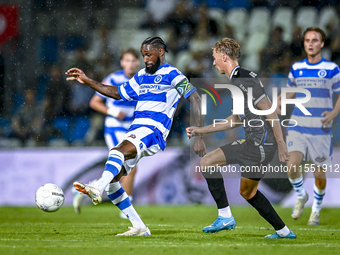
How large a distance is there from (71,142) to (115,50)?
Answer: 11.5ft

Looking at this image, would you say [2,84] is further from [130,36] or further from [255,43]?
[255,43]

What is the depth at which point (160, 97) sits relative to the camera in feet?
18.0

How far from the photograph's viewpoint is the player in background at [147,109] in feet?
17.1

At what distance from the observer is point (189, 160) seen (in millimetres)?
9477

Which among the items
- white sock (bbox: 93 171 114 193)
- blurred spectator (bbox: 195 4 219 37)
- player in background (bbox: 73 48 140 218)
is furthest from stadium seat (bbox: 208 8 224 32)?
white sock (bbox: 93 171 114 193)

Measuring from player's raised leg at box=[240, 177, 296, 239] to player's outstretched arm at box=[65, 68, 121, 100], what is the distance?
176 centimetres

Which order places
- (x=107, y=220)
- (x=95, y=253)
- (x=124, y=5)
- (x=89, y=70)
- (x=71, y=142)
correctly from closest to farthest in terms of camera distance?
1. (x=95, y=253)
2. (x=107, y=220)
3. (x=71, y=142)
4. (x=89, y=70)
5. (x=124, y=5)

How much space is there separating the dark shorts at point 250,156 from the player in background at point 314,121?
6.05 feet

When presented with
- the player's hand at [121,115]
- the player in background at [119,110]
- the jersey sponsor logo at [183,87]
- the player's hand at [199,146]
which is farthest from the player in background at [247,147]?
the player in background at [119,110]

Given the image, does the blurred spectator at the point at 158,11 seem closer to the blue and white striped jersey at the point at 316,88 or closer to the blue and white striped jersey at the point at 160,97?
the blue and white striped jersey at the point at 316,88

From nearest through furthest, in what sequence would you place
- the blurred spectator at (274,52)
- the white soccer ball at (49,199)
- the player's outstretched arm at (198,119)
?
the white soccer ball at (49,199) → the player's outstretched arm at (198,119) → the blurred spectator at (274,52)

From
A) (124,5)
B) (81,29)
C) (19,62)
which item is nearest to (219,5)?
(124,5)

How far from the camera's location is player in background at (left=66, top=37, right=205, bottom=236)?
17.1 ft

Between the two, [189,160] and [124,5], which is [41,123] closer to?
[189,160]
